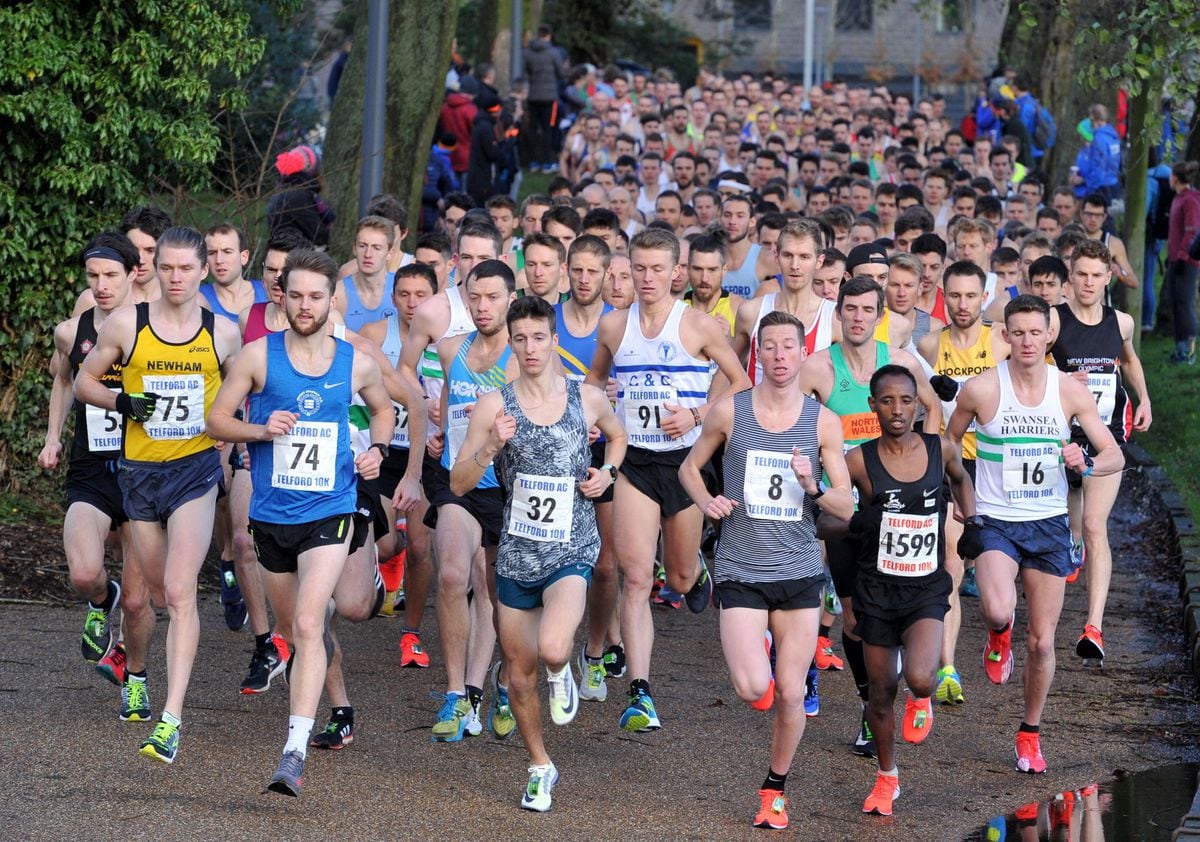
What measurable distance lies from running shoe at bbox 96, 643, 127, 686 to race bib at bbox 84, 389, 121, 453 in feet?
2.94

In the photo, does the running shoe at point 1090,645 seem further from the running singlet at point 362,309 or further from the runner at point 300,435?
the running singlet at point 362,309

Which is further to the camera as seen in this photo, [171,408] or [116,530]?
[116,530]

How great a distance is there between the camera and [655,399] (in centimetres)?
869

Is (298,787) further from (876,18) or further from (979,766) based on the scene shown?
(876,18)

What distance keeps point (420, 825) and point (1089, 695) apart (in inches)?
149

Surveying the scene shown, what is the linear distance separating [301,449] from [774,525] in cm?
184

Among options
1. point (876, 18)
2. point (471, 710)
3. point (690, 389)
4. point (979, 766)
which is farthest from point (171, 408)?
point (876, 18)

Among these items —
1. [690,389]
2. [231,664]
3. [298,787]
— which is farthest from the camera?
[231,664]

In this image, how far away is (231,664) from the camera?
9.30 metres

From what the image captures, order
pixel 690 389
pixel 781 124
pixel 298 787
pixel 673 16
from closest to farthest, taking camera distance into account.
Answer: pixel 298 787 < pixel 690 389 < pixel 781 124 < pixel 673 16

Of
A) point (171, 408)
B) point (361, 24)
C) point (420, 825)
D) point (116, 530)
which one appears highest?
point (361, 24)

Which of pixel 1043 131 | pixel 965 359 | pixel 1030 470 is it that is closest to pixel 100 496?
pixel 1030 470

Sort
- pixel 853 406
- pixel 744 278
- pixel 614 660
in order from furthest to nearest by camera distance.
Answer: pixel 744 278
pixel 614 660
pixel 853 406

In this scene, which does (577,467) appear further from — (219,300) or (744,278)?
(744,278)
